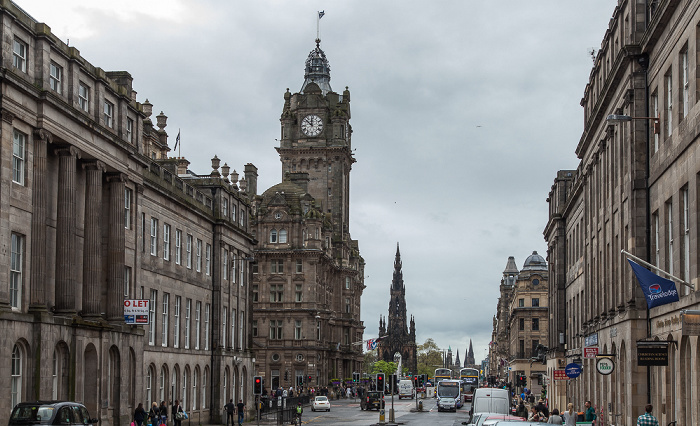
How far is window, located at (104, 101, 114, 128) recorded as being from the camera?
43.5 metres

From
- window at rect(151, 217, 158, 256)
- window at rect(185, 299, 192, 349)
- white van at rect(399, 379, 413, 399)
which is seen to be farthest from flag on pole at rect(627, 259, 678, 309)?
white van at rect(399, 379, 413, 399)

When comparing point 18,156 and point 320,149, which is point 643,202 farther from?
point 320,149

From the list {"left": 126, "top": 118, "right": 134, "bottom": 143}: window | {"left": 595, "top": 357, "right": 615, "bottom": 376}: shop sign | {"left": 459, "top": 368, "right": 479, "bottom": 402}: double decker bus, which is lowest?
{"left": 459, "top": 368, "right": 479, "bottom": 402}: double decker bus

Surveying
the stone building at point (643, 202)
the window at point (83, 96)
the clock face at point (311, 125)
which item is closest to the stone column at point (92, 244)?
the window at point (83, 96)

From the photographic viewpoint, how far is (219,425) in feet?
196

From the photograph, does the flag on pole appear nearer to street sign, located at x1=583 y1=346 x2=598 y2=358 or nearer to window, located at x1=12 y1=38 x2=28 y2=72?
street sign, located at x1=583 y1=346 x2=598 y2=358

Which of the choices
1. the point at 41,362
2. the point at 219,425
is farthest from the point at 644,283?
the point at 219,425

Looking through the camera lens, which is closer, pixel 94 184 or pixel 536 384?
pixel 94 184

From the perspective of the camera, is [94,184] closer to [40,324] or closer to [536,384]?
[40,324]

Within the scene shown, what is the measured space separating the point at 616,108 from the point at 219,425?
3307 cm

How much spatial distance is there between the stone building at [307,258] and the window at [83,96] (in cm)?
7420

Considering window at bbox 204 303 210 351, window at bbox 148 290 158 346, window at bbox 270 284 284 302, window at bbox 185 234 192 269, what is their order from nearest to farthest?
window at bbox 148 290 158 346
window at bbox 185 234 192 269
window at bbox 204 303 210 351
window at bbox 270 284 284 302

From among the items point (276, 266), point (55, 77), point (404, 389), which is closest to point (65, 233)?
point (55, 77)

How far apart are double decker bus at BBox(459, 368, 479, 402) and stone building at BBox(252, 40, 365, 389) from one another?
16.8m
